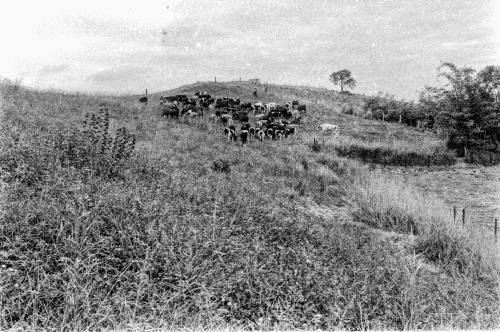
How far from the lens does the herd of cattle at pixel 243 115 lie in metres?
20.6

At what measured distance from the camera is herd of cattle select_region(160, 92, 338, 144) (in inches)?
812

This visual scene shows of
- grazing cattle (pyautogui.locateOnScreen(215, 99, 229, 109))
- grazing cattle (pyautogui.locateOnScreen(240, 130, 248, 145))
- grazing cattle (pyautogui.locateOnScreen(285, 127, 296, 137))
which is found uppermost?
grazing cattle (pyautogui.locateOnScreen(215, 99, 229, 109))

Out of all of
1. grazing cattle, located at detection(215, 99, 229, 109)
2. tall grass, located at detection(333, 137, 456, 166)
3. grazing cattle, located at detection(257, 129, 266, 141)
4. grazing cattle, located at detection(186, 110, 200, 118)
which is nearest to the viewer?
tall grass, located at detection(333, 137, 456, 166)

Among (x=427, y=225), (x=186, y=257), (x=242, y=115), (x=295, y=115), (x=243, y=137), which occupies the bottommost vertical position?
(x=427, y=225)

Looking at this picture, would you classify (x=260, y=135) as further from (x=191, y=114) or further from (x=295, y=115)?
(x=295, y=115)

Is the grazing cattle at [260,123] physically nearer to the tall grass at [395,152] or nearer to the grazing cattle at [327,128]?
the grazing cattle at [327,128]

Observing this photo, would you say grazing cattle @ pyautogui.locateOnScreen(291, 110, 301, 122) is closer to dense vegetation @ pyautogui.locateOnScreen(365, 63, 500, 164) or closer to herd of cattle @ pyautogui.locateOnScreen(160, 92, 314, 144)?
herd of cattle @ pyautogui.locateOnScreen(160, 92, 314, 144)

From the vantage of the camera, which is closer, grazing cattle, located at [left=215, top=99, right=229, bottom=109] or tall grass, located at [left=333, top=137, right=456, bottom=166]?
tall grass, located at [left=333, top=137, right=456, bottom=166]

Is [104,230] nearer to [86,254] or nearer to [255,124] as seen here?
[86,254]

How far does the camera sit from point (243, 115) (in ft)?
77.8

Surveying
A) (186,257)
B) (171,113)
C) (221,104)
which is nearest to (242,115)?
(221,104)

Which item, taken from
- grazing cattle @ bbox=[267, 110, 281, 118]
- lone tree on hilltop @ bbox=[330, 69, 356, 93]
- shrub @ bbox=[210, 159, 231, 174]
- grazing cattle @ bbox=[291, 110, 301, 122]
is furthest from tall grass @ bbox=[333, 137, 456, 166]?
lone tree on hilltop @ bbox=[330, 69, 356, 93]

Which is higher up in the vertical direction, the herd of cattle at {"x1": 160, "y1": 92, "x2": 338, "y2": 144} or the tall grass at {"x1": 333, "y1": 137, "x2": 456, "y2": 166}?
the herd of cattle at {"x1": 160, "y1": 92, "x2": 338, "y2": 144}

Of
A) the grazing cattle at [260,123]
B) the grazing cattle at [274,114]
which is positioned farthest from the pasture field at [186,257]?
the grazing cattle at [274,114]
